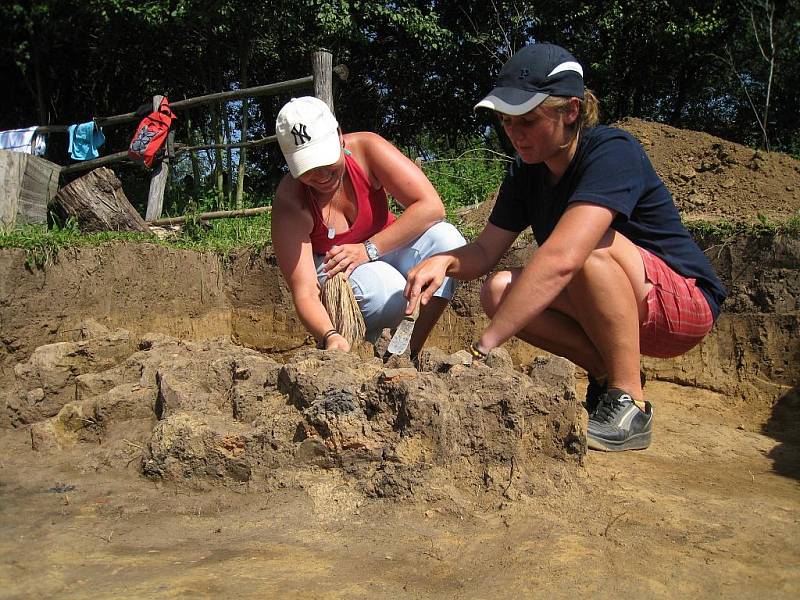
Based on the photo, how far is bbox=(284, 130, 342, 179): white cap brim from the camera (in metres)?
2.98

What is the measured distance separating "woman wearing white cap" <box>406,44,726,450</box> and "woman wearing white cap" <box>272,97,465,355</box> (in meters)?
0.43

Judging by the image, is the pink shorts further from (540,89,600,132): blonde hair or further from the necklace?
the necklace

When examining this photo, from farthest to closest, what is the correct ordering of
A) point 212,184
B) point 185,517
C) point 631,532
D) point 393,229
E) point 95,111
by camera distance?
point 95,111 < point 212,184 < point 393,229 < point 185,517 < point 631,532

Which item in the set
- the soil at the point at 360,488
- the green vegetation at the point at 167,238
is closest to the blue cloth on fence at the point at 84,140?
the green vegetation at the point at 167,238

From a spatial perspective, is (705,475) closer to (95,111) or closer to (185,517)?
(185,517)

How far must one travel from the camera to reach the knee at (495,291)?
2934 millimetres

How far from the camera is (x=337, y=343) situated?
9.45ft

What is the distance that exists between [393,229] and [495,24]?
9485 mm

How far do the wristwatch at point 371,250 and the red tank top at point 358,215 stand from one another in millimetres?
116

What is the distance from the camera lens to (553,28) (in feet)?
37.4

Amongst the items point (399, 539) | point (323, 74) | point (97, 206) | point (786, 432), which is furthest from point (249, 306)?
point (399, 539)

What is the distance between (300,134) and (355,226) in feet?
1.89

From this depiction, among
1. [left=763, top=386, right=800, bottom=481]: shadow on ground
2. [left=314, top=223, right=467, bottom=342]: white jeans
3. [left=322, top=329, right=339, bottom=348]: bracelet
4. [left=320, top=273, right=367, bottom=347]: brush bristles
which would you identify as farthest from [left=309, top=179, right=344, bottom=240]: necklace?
[left=763, top=386, right=800, bottom=481]: shadow on ground

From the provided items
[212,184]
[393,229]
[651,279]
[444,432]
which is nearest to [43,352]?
[393,229]
